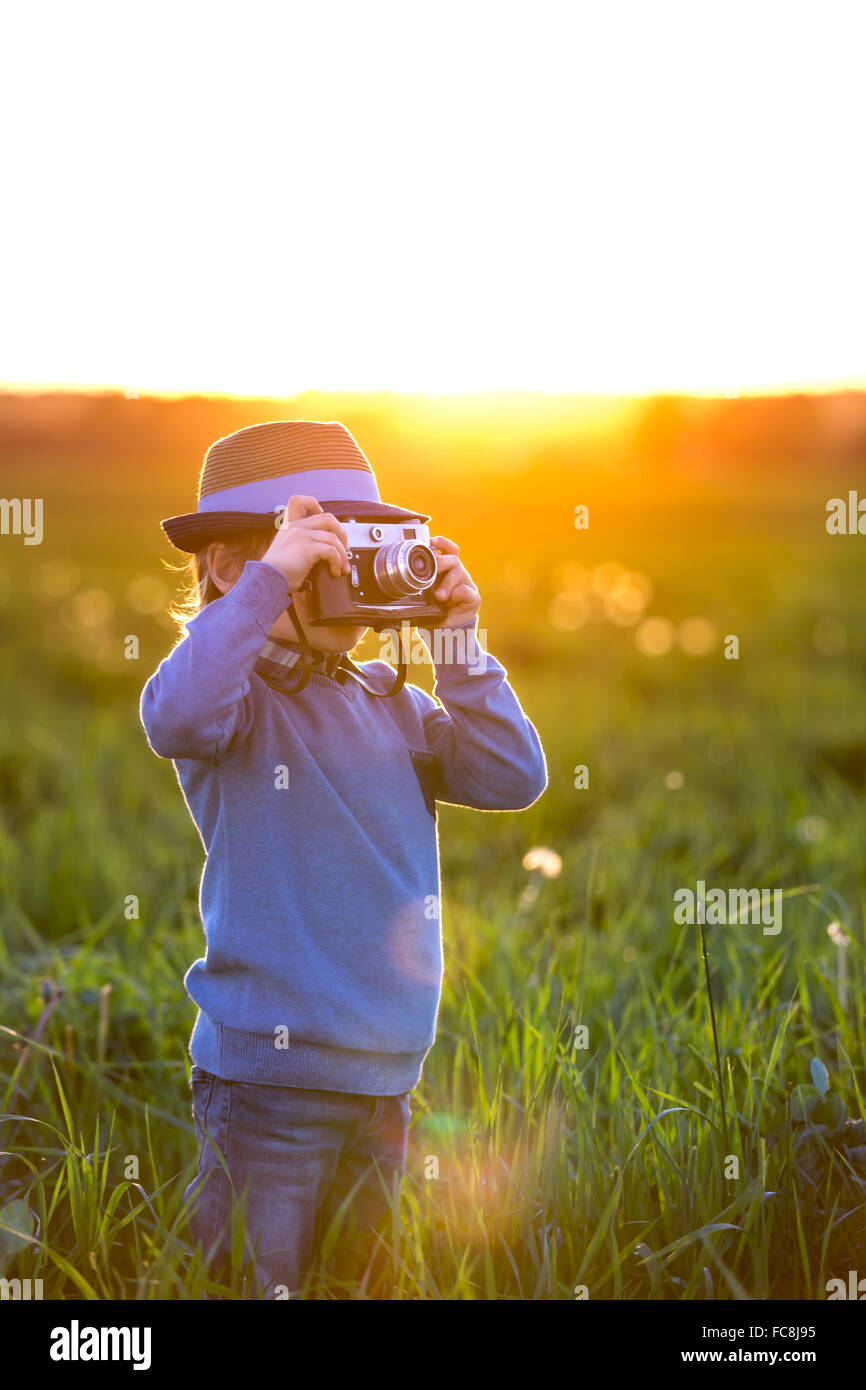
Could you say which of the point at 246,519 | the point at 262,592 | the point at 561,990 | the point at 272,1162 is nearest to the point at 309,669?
the point at 262,592

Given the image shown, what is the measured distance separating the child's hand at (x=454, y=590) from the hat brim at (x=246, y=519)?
92 mm

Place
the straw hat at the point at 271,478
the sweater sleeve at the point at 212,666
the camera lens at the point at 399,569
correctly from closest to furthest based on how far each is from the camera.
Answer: the sweater sleeve at the point at 212,666
the camera lens at the point at 399,569
the straw hat at the point at 271,478

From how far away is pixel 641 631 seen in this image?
10273mm

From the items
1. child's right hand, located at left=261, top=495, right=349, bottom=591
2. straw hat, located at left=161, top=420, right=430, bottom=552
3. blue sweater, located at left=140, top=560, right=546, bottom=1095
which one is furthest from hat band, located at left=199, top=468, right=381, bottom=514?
blue sweater, located at left=140, top=560, right=546, bottom=1095

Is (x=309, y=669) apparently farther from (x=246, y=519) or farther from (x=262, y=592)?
(x=246, y=519)

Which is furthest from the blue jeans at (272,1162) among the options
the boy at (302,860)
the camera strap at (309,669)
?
the camera strap at (309,669)

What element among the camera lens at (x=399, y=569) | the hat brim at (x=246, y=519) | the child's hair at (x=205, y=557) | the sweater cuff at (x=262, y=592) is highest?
the hat brim at (x=246, y=519)

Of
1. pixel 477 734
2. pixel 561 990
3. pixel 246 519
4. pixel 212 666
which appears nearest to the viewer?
pixel 212 666

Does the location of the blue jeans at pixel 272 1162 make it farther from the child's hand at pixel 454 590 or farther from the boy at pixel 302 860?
the child's hand at pixel 454 590

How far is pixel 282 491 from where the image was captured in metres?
2.17

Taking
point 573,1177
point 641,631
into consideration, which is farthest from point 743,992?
point 641,631

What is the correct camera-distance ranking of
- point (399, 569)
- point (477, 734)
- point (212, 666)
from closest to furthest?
1. point (212, 666)
2. point (399, 569)
3. point (477, 734)

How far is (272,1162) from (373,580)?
3.38 feet

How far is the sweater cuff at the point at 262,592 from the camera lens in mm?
1923
